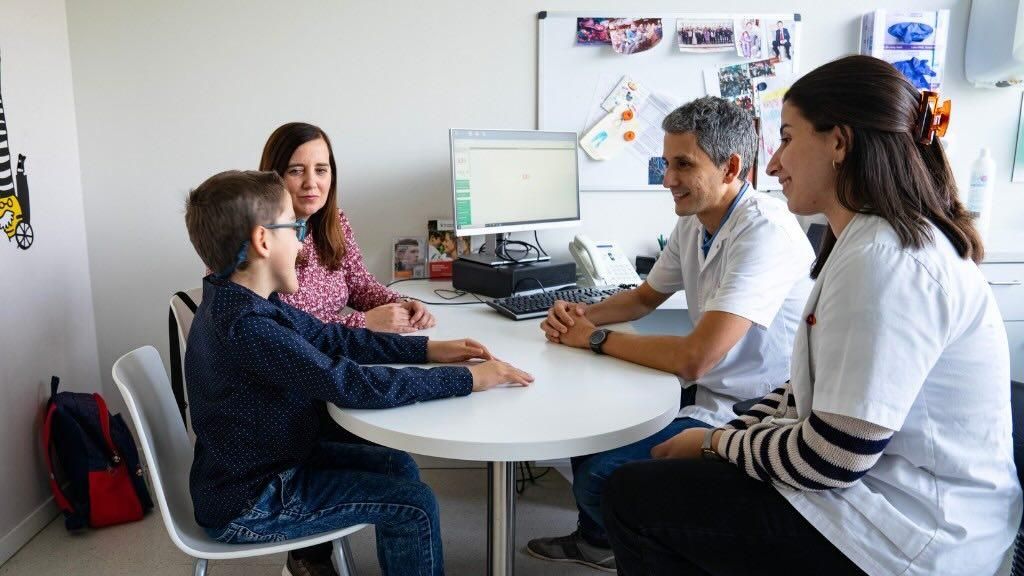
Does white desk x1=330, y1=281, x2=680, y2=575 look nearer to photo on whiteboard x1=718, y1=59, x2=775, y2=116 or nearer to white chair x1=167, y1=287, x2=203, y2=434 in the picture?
white chair x1=167, y1=287, x2=203, y2=434

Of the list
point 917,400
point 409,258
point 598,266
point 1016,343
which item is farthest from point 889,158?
point 1016,343

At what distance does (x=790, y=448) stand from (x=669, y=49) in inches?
75.1

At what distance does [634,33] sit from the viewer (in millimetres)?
2615

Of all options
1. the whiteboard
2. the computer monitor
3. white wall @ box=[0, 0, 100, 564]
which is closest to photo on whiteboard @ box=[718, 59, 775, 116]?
the whiteboard

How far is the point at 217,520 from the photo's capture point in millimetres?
1363

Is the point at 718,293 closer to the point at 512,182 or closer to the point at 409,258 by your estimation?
the point at 512,182

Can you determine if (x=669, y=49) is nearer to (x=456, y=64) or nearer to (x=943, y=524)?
(x=456, y=64)

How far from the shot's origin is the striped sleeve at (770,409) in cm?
135

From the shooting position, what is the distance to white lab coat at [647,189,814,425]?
1.54 m

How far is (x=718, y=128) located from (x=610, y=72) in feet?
3.49

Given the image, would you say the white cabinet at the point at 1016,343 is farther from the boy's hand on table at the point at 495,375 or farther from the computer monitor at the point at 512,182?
the boy's hand on table at the point at 495,375

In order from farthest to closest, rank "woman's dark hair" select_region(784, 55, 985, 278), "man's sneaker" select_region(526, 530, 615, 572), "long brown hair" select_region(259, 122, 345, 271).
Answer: "man's sneaker" select_region(526, 530, 615, 572)
"long brown hair" select_region(259, 122, 345, 271)
"woman's dark hair" select_region(784, 55, 985, 278)

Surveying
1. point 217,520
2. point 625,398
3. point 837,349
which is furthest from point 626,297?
point 217,520

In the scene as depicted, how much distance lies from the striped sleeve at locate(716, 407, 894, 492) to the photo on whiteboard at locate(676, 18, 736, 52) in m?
1.83
